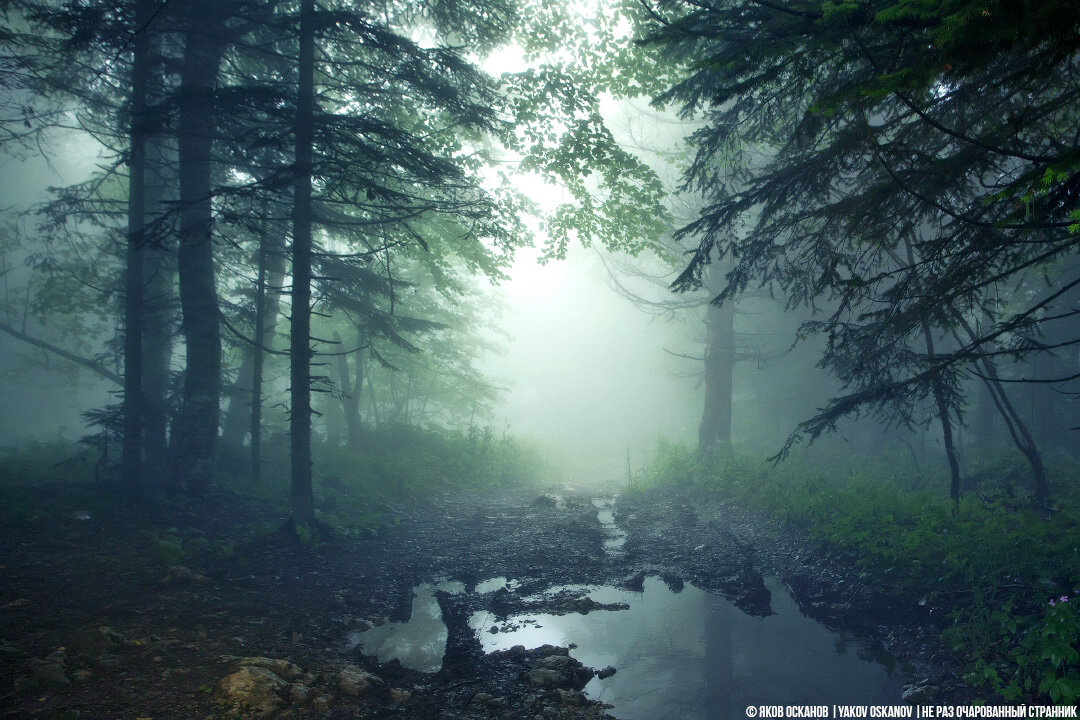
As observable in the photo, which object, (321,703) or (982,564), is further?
(982,564)

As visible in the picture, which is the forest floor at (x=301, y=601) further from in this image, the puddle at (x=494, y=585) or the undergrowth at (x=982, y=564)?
the undergrowth at (x=982, y=564)

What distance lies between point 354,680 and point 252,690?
0.79 meters

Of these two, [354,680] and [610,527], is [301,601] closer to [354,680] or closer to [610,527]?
[354,680]

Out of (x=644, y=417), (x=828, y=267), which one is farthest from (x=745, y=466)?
(x=644, y=417)

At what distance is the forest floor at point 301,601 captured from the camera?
3.98 metres

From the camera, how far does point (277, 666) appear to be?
14.2 ft

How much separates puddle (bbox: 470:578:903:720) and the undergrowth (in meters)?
0.94

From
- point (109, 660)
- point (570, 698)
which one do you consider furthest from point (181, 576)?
point (570, 698)

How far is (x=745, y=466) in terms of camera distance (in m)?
14.8

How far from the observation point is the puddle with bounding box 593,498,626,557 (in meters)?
9.24

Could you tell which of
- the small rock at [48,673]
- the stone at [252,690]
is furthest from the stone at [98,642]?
the stone at [252,690]

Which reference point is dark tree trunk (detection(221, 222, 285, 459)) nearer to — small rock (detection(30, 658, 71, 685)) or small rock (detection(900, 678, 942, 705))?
small rock (detection(30, 658, 71, 685))

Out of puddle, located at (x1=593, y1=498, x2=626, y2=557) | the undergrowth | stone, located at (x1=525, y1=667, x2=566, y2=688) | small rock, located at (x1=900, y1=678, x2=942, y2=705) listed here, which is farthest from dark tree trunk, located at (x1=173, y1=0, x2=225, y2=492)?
the undergrowth

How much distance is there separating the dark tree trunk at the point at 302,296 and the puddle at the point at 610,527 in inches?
197
